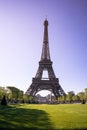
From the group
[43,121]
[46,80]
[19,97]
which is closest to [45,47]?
[46,80]

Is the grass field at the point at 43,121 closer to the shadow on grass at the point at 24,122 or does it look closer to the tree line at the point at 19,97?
the shadow on grass at the point at 24,122

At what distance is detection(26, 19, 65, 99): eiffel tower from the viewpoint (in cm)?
8246

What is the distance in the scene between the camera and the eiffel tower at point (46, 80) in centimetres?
8246

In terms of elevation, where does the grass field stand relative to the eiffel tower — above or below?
below

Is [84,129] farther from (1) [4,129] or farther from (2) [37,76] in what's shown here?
(2) [37,76]

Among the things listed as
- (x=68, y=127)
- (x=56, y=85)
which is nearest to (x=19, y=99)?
(x=56, y=85)

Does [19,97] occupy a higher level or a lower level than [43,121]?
higher

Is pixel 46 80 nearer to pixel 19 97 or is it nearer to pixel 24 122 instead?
pixel 19 97

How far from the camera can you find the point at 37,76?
85625mm

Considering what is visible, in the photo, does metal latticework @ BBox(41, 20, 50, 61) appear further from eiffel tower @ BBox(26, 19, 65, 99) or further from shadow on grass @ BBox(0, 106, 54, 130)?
shadow on grass @ BBox(0, 106, 54, 130)

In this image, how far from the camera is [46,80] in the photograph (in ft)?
286

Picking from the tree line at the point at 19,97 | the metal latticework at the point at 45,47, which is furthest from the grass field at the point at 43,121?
the metal latticework at the point at 45,47

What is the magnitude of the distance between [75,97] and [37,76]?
25.0 m

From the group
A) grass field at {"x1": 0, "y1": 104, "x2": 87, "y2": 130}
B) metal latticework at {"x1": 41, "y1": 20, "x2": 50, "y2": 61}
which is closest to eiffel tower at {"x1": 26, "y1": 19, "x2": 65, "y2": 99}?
metal latticework at {"x1": 41, "y1": 20, "x2": 50, "y2": 61}
